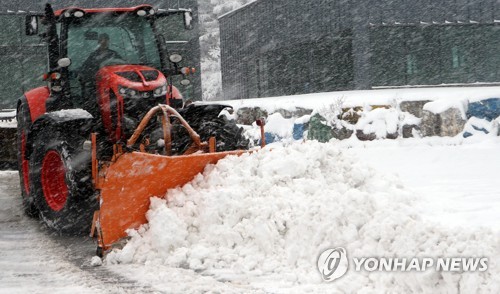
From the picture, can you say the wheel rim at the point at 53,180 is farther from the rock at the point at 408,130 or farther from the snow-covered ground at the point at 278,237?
the rock at the point at 408,130

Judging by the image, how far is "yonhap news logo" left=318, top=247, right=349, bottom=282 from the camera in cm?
436

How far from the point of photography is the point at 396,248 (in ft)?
13.7

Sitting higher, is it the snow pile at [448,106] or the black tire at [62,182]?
the snow pile at [448,106]

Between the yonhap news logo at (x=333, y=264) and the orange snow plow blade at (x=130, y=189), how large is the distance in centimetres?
153

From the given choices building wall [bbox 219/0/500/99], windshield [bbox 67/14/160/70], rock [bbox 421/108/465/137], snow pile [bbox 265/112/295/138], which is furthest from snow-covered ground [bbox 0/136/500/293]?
building wall [bbox 219/0/500/99]

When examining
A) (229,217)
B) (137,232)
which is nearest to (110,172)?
(137,232)

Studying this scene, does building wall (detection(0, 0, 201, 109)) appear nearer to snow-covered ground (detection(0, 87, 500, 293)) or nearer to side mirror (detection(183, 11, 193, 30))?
side mirror (detection(183, 11, 193, 30))

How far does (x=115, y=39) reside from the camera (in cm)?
721

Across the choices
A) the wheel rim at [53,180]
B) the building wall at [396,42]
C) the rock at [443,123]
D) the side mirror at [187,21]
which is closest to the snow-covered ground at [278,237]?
the wheel rim at [53,180]

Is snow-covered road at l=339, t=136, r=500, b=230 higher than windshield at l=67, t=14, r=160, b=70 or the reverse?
the reverse

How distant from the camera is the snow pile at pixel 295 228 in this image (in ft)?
13.3

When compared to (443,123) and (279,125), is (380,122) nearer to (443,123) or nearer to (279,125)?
(443,123)

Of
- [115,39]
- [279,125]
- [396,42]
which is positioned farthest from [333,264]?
[396,42]

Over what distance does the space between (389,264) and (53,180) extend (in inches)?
153
